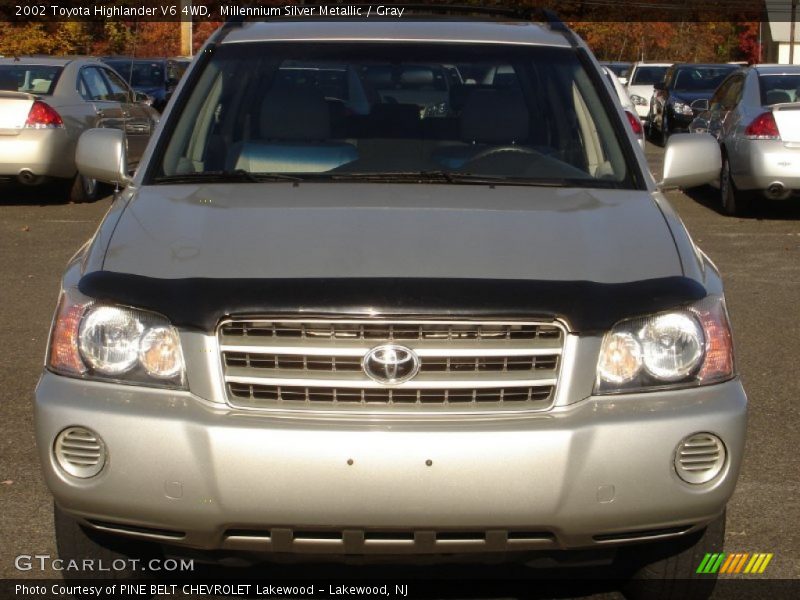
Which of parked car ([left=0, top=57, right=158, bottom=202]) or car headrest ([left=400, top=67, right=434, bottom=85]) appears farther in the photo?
parked car ([left=0, top=57, right=158, bottom=202])

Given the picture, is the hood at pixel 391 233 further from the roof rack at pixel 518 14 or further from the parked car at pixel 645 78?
the parked car at pixel 645 78

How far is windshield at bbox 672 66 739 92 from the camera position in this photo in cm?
2511

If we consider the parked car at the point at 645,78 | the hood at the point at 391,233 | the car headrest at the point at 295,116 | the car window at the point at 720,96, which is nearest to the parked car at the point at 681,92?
the parked car at the point at 645,78

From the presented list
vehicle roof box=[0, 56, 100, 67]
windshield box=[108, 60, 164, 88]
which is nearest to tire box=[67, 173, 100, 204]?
Result: vehicle roof box=[0, 56, 100, 67]

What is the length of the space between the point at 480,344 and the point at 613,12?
8087 cm

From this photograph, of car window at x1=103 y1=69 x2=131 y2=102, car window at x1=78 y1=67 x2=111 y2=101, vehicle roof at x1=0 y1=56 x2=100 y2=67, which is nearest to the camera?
car window at x1=78 y1=67 x2=111 y2=101

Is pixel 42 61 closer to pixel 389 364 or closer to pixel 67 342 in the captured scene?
pixel 67 342

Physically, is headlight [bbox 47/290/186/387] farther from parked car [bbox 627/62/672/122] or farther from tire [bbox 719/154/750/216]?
parked car [bbox 627/62/672/122]

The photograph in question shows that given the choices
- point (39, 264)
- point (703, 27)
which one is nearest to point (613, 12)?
point (703, 27)

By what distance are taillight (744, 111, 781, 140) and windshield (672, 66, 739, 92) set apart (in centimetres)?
1174

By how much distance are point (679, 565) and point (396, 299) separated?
3.99 ft

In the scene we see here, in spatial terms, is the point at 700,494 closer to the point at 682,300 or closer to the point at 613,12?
the point at 682,300

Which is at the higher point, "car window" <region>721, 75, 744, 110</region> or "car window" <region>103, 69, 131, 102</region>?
"car window" <region>721, 75, 744, 110</region>

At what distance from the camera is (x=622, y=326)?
11.8ft
